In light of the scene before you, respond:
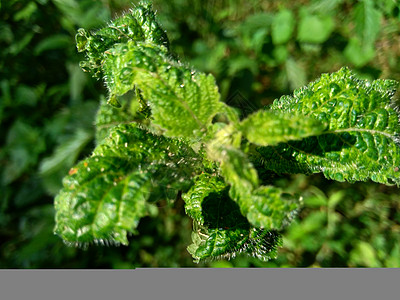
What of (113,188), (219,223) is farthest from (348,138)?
(113,188)

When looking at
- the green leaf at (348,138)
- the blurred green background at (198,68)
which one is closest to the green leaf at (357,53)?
the blurred green background at (198,68)

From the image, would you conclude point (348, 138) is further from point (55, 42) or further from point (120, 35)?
point (55, 42)

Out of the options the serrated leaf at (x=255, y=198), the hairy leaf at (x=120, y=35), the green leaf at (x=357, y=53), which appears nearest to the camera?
the serrated leaf at (x=255, y=198)

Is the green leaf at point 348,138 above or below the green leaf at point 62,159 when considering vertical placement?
below

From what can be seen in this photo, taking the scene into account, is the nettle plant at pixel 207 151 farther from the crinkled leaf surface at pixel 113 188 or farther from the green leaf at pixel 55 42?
the green leaf at pixel 55 42

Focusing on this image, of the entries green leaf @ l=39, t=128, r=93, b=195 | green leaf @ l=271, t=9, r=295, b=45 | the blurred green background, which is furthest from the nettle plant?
green leaf @ l=271, t=9, r=295, b=45
